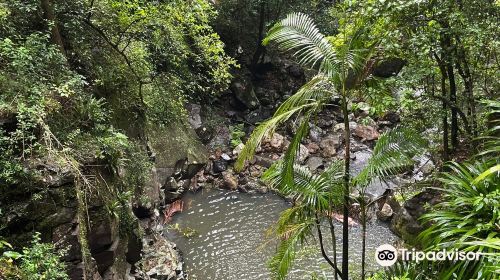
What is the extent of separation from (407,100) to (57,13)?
5378 mm

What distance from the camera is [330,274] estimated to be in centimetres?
757

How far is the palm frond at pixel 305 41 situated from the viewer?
4.37 metres

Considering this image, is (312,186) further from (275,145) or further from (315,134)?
(315,134)

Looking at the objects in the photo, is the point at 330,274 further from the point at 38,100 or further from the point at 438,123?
the point at 38,100

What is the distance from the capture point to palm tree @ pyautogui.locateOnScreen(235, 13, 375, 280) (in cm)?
418

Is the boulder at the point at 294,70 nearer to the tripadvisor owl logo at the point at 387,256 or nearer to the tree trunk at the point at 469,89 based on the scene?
the tree trunk at the point at 469,89

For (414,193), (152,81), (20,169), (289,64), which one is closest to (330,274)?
(414,193)

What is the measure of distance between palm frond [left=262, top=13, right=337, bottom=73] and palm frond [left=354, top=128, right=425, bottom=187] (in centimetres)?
120

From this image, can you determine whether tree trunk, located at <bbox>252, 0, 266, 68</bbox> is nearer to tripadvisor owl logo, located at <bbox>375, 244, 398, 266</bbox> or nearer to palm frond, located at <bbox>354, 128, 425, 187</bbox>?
palm frond, located at <bbox>354, 128, 425, 187</bbox>

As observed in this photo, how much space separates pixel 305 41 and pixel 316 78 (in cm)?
48

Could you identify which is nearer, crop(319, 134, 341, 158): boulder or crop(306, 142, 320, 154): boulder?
crop(319, 134, 341, 158): boulder

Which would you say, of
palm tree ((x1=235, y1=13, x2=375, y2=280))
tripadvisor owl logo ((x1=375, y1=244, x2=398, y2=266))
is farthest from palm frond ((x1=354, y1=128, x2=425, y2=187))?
tripadvisor owl logo ((x1=375, y1=244, x2=398, y2=266))

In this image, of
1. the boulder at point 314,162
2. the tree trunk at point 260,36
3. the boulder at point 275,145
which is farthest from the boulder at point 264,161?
the tree trunk at point 260,36

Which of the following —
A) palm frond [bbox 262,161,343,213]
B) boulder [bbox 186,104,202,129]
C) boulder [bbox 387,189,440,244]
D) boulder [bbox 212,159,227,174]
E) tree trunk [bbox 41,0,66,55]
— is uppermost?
tree trunk [bbox 41,0,66,55]
